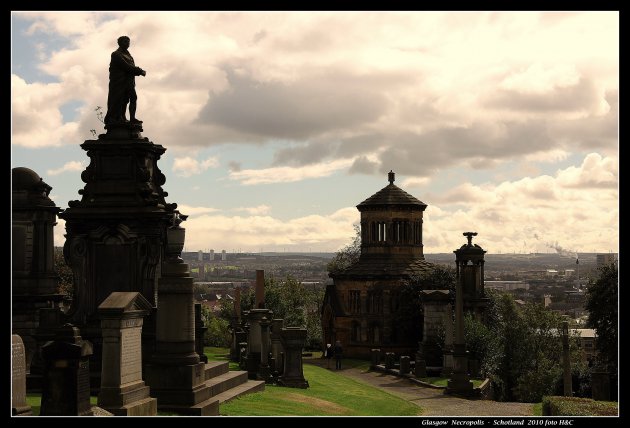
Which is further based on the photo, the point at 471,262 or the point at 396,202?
the point at 396,202

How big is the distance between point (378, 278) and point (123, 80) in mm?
33710

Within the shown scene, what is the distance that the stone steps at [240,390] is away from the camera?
23.6 m

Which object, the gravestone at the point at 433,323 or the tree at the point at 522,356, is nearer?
the tree at the point at 522,356

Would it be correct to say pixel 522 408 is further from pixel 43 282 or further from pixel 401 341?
pixel 401 341

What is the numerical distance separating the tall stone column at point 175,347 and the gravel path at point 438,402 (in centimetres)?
971

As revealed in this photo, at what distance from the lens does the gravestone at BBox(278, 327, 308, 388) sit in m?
30.5

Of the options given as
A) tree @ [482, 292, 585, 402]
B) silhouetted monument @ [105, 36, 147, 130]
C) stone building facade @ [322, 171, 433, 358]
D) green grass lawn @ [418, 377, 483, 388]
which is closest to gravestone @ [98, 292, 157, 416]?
silhouetted monument @ [105, 36, 147, 130]

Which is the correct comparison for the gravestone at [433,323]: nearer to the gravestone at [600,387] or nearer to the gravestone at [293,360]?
the gravestone at [293,360]

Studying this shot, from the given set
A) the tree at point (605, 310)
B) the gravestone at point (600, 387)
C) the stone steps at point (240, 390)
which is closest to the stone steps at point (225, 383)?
the stone steps at point (240, 390)

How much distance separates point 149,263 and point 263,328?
26.9ft

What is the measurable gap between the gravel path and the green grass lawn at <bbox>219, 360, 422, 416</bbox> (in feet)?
2.44

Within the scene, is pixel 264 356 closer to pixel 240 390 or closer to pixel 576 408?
pixel 240 390

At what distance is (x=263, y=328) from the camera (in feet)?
107
